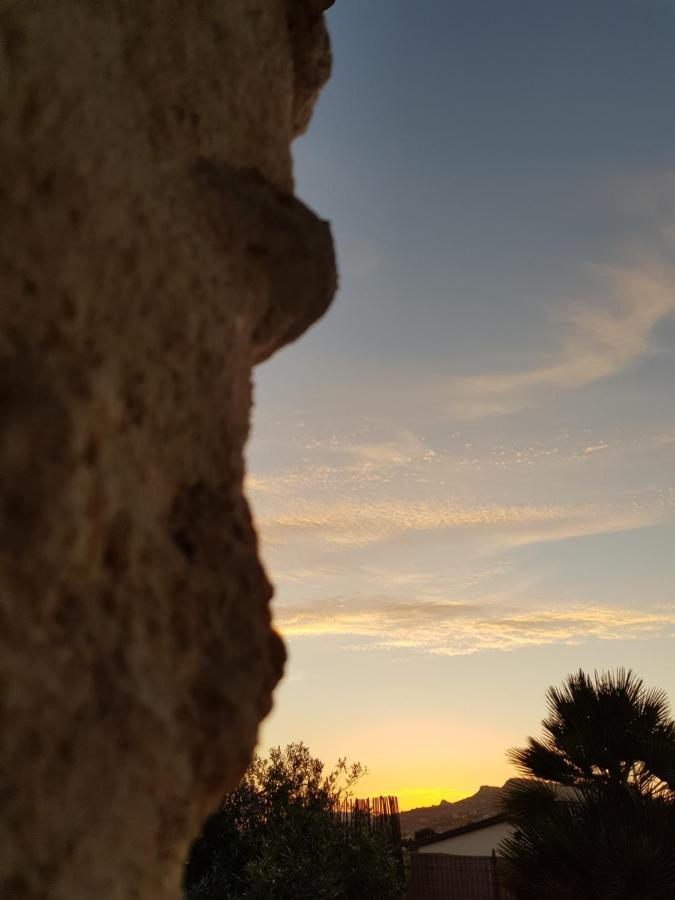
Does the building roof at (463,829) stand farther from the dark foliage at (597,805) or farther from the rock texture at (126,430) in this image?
the rock texture at (126,430)

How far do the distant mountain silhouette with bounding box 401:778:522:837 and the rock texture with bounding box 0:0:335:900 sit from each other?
34784 mm

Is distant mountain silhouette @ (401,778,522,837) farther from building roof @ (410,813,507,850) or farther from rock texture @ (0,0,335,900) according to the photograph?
rock texture @ (0,0,335,900)

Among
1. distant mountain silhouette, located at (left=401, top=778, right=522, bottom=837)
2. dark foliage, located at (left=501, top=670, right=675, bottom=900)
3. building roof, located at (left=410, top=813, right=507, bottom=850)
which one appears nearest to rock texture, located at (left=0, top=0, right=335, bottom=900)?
dark foliage, located at (left=501, top=670, right=675, bottom=900)

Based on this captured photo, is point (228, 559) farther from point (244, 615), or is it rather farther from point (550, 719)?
point (550, 719)

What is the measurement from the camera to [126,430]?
5.26 ft

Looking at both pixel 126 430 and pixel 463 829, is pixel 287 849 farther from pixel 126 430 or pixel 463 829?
pixel 126 430

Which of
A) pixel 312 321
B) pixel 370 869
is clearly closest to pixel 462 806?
pixel 370 869

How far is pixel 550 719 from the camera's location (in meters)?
10.9

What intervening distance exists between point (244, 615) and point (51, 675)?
1.86 ft

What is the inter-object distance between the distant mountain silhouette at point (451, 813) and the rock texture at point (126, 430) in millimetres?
34784

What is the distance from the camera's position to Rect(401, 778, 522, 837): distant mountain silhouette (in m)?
35.0

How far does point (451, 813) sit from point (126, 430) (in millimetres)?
44731

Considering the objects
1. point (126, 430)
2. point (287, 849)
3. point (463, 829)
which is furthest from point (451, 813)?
point (126, 430)

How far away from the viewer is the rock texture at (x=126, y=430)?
1291 millimetres
